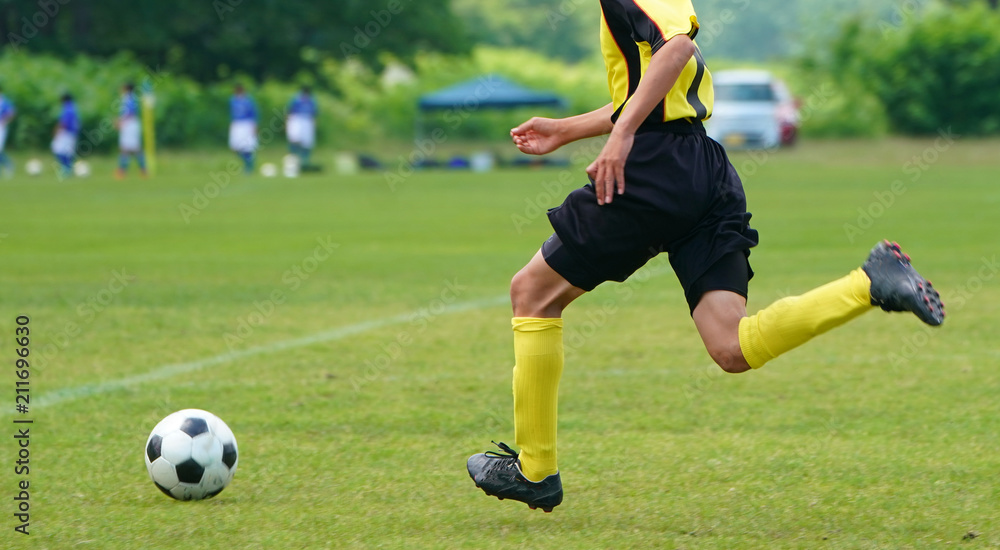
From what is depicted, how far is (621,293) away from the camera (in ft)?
29.6

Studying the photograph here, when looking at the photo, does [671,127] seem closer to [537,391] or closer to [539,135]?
[539,135]

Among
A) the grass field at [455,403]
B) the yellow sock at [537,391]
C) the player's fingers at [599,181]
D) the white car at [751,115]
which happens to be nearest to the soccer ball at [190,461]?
the grass field at [455,403]

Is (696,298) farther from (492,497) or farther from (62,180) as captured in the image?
(62,180)

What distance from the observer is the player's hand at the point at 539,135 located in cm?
395

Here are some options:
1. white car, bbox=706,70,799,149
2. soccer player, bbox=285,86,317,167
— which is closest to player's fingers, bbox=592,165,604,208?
soccer player, bbox=285,86,317,167

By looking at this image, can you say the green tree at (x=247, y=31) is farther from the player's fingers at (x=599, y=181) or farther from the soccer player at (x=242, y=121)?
the player's fingers at (x=599, y=181)

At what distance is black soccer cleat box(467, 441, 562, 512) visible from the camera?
368 centimetres

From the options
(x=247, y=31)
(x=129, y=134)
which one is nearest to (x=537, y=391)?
(x=129, y=134)

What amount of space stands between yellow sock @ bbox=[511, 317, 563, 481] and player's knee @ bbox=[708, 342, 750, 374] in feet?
1.56

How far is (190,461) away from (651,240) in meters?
1.60

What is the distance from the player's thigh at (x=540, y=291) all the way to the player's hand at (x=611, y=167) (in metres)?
0.29

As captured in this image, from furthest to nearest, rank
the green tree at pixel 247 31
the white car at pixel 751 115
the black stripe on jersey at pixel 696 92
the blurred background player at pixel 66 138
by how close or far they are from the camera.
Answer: the green tree at pixel 247 31 < the white car at pixel 751 115 < the blurred background player at pixel 66 138 < the black stripe on jersey at pixel 696 92

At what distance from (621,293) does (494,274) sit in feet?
4.67

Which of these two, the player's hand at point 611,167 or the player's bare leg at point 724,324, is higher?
the player's hand at point 611,167
